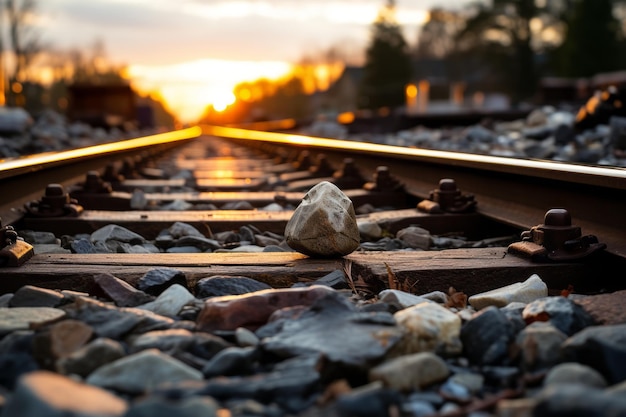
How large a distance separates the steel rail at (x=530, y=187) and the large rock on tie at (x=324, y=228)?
0.93m

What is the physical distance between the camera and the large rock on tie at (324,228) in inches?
110

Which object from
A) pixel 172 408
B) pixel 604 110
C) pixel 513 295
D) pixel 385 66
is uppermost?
pixel 385 66

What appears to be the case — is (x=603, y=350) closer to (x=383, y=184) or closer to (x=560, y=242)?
(x=560, y=242)

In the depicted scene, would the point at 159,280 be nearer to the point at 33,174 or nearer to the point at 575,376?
the point at 575,376

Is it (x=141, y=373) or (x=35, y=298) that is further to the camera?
(x=35, y=298)

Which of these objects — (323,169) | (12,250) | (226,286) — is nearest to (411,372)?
(226,286)

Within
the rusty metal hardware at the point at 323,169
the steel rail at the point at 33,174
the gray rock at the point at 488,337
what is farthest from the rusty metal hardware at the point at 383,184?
the gray rock at the point at 488,337

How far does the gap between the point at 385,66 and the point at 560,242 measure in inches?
2279

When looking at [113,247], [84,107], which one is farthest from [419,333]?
[84,107]

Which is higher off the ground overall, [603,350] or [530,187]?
[530,187]

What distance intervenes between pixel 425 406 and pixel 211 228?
2.45m

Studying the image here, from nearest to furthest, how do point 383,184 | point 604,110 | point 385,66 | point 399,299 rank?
1. point 399,299
2. point 383,184
3. point 604,110
4. point 385,66

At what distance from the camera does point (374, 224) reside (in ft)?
12.0

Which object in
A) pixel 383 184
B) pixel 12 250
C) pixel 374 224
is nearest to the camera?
pixel 12 250
